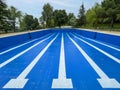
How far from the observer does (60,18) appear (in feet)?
399

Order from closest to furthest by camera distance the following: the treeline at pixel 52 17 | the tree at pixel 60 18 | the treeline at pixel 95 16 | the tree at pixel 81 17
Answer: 1. the treeline at pixel 95 16
2. the treeline at pixel 52 17
3. the tree at pixel 81 17
4. the tree at pixel 60 18

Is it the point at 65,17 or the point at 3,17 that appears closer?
the point at 3,17

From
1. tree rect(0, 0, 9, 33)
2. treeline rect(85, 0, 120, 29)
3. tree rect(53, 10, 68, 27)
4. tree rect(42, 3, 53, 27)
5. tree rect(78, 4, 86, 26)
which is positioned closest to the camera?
tree rect(0, 0, 9, 33)

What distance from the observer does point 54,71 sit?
7094mm

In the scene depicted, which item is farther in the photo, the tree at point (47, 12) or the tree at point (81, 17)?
the tree at point (81, 17)

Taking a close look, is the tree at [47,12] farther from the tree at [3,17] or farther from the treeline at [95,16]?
the tree at [3,17]

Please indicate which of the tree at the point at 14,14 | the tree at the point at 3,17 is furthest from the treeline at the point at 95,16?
the tree at the point at 3,17

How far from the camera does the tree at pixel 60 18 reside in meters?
121

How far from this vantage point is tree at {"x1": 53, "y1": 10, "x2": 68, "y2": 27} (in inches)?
4747

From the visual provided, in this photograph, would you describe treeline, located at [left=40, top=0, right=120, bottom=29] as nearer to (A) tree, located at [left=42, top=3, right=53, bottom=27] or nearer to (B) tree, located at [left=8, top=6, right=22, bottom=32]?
(A) tree, located at [left=42, top=3, right=53, bottom=27]

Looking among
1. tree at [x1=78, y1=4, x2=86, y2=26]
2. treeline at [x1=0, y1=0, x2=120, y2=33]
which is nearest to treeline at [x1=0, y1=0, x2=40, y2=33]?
treeline at [x1=0, y1=0, x2=120, y2=33]

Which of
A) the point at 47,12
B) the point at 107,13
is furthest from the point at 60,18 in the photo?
the point at 107,13

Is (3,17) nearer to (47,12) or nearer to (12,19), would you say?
(12,19)

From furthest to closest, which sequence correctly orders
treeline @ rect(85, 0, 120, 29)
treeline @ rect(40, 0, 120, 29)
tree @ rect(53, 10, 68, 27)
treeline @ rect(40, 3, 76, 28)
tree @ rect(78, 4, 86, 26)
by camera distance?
1. tree @ rect(53, 10, 68, 27)
2. tree @ rect(78, 4, 86, 26)
3. treeline @ rect(40, 3, 76, 28)
4. treeline @ rect(40, 0, 120, 29)
5. treeline @ rect(85, 0, 120, 29)
